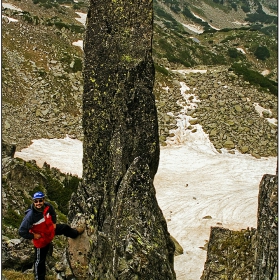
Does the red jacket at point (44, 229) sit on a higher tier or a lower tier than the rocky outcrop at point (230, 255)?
higher

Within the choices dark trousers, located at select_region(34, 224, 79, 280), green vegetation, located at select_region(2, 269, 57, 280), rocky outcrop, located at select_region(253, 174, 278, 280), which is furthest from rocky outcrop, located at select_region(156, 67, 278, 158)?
rocky outcrop, located at select_region(253, 174, 278, 280)

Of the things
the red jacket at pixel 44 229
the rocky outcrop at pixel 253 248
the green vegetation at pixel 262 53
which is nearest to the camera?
the rocky outcrop at pixel 253 248

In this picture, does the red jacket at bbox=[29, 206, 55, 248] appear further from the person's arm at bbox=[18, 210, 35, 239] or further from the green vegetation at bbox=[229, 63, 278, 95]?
the green vegetation at bbox=[229, 63, 278, 95]

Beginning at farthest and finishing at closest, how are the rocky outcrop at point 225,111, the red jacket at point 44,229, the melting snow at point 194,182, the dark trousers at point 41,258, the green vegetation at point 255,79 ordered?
the green vegetation at point 255,79 → the rocky outcrop at point 225,111 → the melting snow at point 194,182 → the dark trousers at point 41,258 → the red jacket at point 44,229

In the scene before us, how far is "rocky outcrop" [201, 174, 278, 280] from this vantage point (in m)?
8.24

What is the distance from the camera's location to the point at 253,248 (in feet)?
35.1

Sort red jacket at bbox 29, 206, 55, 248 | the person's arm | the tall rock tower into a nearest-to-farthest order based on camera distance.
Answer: the person's arm < red jacket at bbox 29, 206, 55, 248 < the tall rock tower

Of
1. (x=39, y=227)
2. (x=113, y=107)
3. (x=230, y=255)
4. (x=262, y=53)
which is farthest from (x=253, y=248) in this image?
(x=262, y=53)

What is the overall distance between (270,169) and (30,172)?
807 inches

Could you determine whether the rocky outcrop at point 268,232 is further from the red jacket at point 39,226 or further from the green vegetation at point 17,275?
the green vegetation at point 17,275

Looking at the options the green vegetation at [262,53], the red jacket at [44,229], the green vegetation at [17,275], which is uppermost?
the green vegetation at [262,53]

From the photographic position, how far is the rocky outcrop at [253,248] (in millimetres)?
8242

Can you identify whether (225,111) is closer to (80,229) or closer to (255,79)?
(255,79)

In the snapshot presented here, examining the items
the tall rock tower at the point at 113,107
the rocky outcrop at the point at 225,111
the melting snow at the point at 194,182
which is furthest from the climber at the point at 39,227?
the rocky outcrop at the point at 225,111
